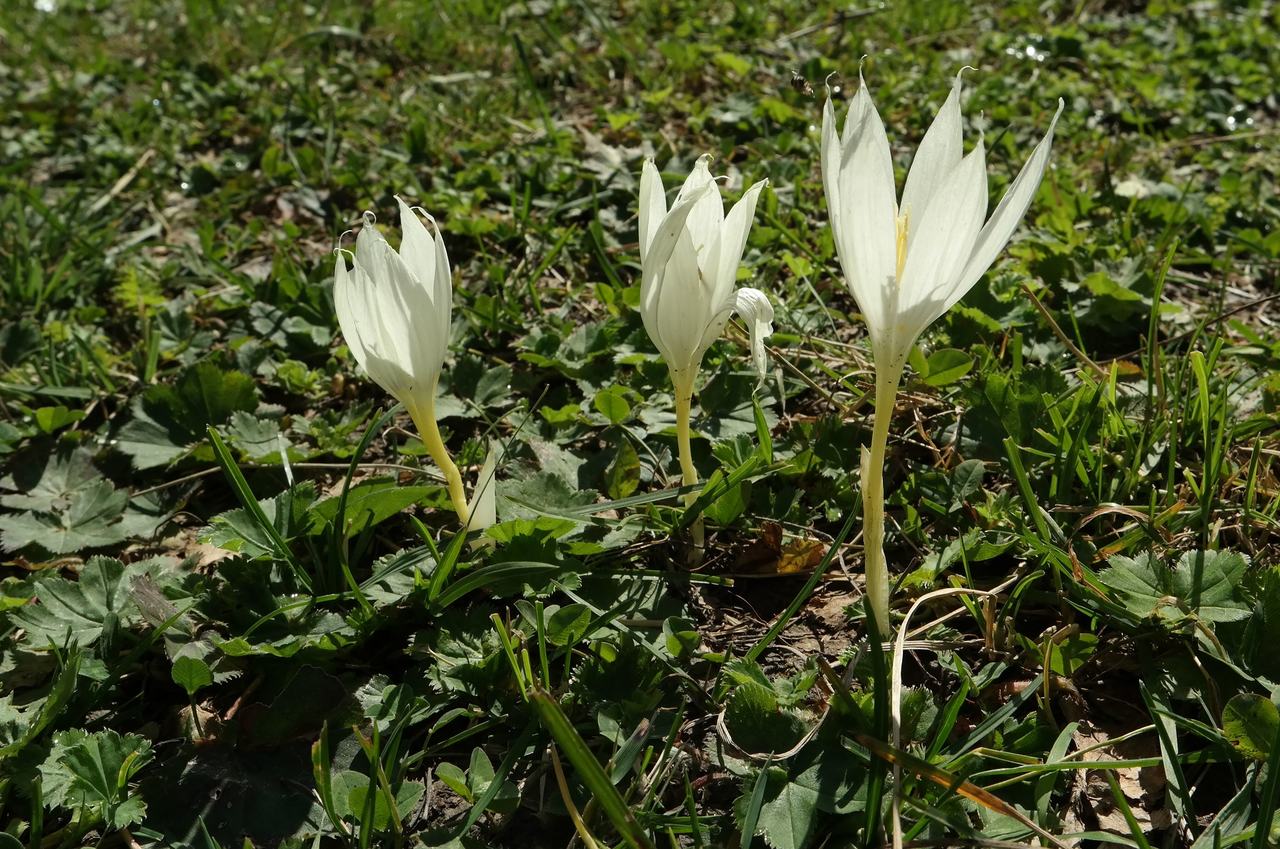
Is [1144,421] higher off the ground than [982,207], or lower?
lower

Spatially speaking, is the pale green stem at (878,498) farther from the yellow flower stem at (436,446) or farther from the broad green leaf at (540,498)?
the yellow flower stem at (436,446)

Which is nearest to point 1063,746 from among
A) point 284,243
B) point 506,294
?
point 506,294

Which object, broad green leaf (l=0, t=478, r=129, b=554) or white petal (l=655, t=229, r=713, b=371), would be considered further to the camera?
broad green leaf (l=0, t=478, r=129, b=554)

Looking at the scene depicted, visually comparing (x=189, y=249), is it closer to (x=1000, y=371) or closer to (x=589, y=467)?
(x=589, y=467)

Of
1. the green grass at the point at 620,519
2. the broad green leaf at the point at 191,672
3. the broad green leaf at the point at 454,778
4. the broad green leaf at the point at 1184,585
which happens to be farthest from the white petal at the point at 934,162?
the broad green leaf at the point at 191,672

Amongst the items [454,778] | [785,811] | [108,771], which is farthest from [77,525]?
[785,811]

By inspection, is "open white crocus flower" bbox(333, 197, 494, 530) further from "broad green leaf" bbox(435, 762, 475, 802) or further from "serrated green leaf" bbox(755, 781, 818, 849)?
"serrated green leaf" bbox(755, 781, 818, 849)

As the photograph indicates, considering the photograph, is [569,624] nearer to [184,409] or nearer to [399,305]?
[399,305]

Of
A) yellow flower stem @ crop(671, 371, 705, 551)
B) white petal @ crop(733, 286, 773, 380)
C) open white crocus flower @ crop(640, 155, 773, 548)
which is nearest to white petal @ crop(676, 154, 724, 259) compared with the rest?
open white crocus flower @ crop(640, 155, 773, 548)
